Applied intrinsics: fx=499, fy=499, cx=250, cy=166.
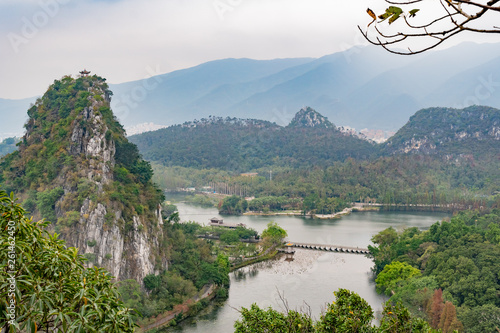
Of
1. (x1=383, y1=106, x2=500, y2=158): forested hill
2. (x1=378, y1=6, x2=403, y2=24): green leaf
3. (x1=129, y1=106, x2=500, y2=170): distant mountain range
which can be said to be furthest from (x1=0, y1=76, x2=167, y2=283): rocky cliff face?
(x1=383, y1=106, x2=500, y2=158): forested hill

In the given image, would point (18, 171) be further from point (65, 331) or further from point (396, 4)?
point (396, 4)

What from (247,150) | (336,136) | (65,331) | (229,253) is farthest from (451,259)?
(336,136)

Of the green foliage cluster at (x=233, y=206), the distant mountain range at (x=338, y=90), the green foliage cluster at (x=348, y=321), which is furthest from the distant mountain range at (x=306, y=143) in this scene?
the distant mountain range at (x=338, y=90)

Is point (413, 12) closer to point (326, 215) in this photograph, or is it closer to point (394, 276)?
point (394, 276)

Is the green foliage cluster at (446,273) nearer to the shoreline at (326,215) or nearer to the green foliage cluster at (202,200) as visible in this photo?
the shoreline at (326,215)

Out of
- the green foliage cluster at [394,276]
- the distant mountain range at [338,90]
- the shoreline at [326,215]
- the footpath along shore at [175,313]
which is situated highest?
the distant mountain range at [338,90]

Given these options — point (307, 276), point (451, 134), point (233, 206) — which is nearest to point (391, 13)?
point (307, 276)

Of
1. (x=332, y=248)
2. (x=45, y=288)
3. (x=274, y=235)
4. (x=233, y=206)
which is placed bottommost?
(x=332, y=248)

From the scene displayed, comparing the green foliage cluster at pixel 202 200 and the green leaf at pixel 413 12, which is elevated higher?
the green leaf at pixel 413 12
